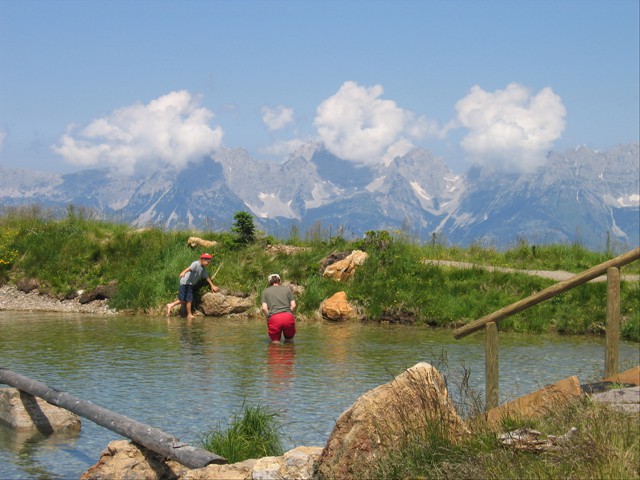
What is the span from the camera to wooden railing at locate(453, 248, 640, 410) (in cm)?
1145

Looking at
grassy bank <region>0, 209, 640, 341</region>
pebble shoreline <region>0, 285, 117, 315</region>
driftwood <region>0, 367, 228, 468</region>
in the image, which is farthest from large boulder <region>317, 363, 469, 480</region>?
pebble shoreline <region>0, 285, 117, 315</region>

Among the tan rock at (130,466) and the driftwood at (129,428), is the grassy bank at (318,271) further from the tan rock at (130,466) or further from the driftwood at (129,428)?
the tan rock at (130,466)

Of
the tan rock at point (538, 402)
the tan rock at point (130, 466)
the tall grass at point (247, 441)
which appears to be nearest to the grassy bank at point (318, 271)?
the tan rock at point (538, 402)

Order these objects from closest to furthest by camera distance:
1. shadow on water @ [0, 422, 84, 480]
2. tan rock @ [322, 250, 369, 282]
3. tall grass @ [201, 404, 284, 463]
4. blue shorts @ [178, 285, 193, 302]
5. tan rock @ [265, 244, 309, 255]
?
1. tall grass @ [201, 404, 284, 463]
2. shadow on water @ [0, 422, 84, 480]
3. blue shorts @ [178, 285, 193, 302]
4. tan rock @ [322, 250, 369, 282]
5. tan rock @ [265, 244, 309, 255]

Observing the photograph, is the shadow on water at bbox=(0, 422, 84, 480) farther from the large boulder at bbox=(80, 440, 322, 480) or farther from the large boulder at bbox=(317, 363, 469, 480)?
the large boulder at bbox=(317, 363, 469, 480)

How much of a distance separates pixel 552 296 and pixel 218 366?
901cm

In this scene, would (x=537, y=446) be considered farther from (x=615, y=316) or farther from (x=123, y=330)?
(x=123, y=330)

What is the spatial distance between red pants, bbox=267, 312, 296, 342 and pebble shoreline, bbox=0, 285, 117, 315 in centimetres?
1010

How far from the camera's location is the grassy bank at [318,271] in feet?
87.2

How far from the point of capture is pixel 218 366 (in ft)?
60.5

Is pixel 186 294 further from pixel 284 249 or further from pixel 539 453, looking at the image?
pixel 539 453

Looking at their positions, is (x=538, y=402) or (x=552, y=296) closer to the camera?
(x=538, y=402)

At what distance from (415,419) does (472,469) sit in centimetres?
121

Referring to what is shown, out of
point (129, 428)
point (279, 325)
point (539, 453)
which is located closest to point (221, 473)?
point (129, 428)
